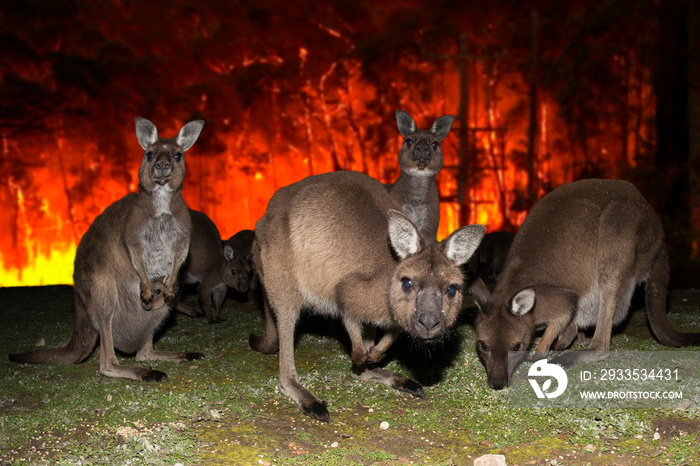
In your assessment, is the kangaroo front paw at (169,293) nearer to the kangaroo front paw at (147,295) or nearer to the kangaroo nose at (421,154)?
the kangaroo front paw at (147,295)

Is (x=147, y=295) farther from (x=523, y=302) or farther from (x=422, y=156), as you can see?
(x=422, y=156)

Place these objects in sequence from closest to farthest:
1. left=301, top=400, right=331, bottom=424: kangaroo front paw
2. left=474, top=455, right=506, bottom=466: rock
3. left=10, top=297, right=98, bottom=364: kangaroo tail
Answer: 1. left=474, top=455, right=506, bottom=466: rock
2. left=301, top=400, right=331, bottom=424: kangaroo front paw
3. left=10, top=297, right=98, bottom=364: kangaroo tail

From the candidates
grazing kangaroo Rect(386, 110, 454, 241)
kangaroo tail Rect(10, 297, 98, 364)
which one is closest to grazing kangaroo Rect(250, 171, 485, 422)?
kangaroo tail Rect(10, 297, 98, 364)

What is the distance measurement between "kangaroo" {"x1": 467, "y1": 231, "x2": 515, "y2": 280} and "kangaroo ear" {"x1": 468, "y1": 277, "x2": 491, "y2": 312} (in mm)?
4653

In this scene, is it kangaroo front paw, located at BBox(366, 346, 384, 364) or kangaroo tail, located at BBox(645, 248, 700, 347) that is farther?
kangaroo tail, located at BBox(645, 248, 700, 347)

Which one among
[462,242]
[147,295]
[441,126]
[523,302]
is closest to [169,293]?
[147,295]

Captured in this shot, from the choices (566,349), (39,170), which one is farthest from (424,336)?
(39,170)

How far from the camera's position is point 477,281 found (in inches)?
171

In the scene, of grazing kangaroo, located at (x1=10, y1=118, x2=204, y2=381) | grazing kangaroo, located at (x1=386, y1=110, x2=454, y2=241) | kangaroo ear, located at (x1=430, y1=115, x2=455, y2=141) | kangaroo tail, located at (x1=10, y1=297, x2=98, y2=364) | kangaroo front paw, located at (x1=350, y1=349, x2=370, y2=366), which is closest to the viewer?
kangaroo front paw, located at (x1=350, y1=349, x2=370, y2=366)

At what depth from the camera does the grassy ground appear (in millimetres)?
3150

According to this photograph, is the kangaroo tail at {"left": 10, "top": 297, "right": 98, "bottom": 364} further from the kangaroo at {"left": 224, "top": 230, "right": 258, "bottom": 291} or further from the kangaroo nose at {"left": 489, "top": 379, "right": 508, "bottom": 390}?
the kangaroo nose at {"left": 489, "top": 379, "right": 508, "bottom": 390}

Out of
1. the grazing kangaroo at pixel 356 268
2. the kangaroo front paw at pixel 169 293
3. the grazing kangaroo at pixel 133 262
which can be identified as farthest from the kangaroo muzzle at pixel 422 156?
the kangaroo front paw at pixel 169 293

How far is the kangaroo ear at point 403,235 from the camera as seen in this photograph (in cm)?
341

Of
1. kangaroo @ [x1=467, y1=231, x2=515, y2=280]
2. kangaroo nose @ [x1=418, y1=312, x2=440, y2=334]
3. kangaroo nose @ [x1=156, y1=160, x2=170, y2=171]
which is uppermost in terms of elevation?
kangaroo nose @ [x1=156, y1=160, x2=170, y2=171]
